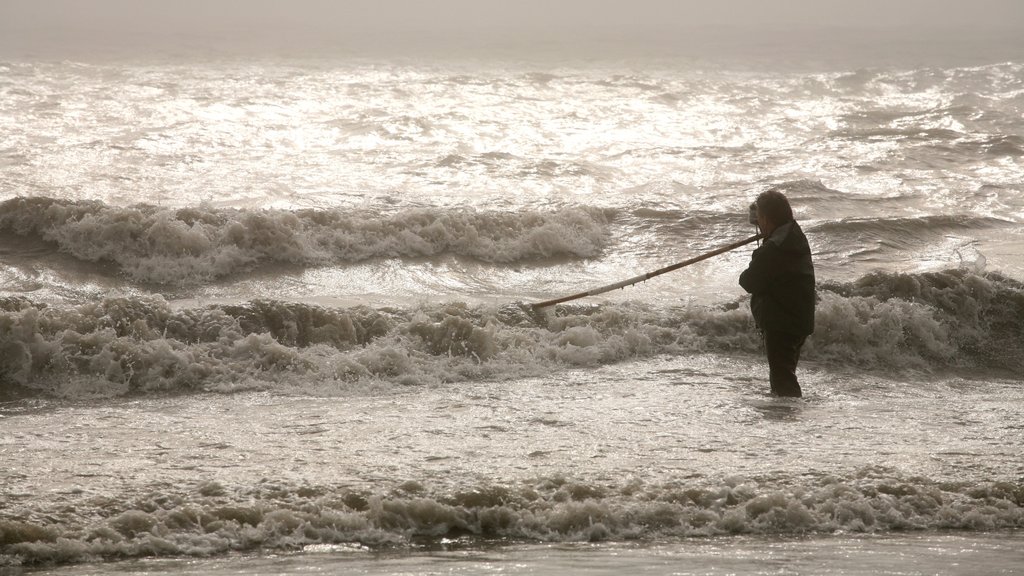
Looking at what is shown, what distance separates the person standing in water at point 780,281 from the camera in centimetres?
722

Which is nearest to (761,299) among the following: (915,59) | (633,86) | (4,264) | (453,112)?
(4,264)

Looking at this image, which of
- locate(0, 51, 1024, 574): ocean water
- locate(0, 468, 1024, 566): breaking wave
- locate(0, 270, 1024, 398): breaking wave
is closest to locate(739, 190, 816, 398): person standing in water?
locate(0, 51, 1024, 574): ocean water

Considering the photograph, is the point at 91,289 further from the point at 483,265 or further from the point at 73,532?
the point at 73,532

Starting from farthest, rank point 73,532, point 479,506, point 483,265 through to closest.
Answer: point 483,265, point 479,506, point 73,532

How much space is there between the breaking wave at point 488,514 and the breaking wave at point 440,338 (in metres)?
2.27

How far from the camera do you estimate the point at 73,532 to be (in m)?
5.05

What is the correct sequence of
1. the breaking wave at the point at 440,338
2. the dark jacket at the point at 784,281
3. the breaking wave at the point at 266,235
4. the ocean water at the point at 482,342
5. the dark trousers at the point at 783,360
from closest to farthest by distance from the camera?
the ocean water at the point at 482,342
the dark jacket at the point at 784,281
the dark trousers at the point at 783,360
the breaking wave at the point at 440,338
the breaking wave at the point at 266,235

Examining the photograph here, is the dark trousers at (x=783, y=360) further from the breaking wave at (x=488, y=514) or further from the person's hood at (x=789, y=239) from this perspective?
the breaking wave at (x=488, y=514)

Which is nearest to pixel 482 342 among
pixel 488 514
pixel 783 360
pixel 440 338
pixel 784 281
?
pixel 440 338

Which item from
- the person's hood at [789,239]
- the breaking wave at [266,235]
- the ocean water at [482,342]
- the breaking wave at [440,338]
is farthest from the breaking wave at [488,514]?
the breaking wave at [266,235]

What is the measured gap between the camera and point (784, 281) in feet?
23.8

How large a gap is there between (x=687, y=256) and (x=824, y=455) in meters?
5.41

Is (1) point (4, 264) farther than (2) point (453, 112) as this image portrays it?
No

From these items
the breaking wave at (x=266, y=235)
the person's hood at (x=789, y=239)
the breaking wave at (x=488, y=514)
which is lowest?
the breaking wave at (x=488, y=514)
